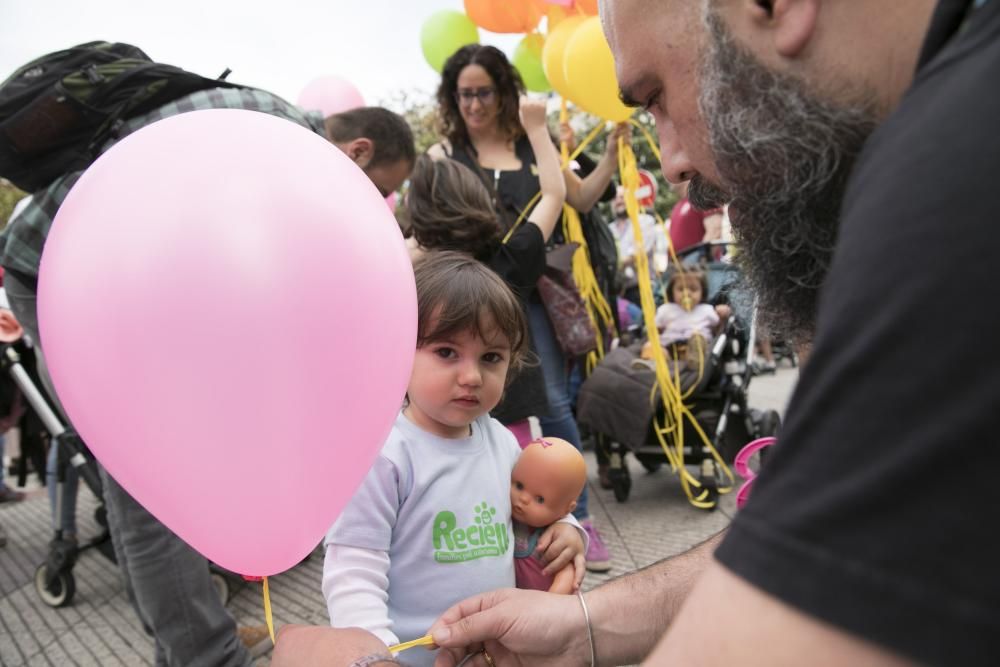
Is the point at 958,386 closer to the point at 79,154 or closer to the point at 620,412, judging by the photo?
the point at 79,154

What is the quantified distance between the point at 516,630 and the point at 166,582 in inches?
50.8

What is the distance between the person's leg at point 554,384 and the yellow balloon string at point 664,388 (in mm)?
691

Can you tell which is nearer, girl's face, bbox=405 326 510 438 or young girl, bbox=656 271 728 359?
girl's face, bbox=405 326 510 438

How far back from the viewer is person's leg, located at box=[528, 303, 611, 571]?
2.82 metres

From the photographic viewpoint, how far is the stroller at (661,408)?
380 centimetres

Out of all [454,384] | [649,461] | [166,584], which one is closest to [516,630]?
[454,384]

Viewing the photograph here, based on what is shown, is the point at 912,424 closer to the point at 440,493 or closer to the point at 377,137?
the point at 440,493

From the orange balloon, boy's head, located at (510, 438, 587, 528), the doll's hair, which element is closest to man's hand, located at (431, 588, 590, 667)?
boy's head, located at (510, 438, 587, 528)

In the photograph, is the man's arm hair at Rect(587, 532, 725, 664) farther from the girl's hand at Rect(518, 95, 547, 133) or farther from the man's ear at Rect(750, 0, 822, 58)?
the girl's hand at Rect(518, 95, 547, 133)

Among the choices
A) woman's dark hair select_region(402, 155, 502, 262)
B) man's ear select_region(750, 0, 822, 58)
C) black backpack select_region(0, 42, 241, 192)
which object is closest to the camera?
man's ear select_region(750, 0, 822, 58)

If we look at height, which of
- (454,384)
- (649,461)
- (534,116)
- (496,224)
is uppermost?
(534,116)

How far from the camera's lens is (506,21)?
334 cm

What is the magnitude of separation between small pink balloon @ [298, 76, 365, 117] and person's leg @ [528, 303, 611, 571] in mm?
2109

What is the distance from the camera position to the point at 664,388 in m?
3.62
